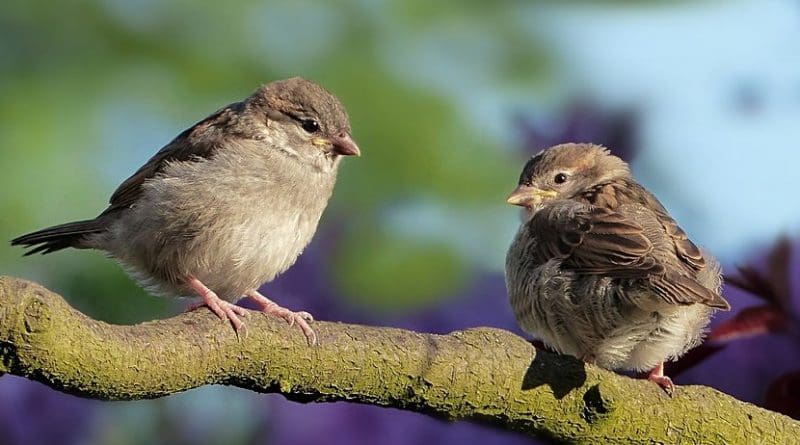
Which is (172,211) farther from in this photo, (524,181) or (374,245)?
(524,181)

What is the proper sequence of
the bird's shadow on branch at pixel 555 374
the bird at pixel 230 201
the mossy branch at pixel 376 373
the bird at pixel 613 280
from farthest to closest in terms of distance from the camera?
the bird at pixel 230 201 < the bird at pixel 613 280 < the bird's shadow on branch at pixel 555 374 < the mossy branch at pixel 376 373

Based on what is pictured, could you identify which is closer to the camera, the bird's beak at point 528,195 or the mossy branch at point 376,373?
the mossy branch at point 376,373

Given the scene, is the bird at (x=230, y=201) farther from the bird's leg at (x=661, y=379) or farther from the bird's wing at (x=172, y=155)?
the bird's leg at (x=661, y=379)

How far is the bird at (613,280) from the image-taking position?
8.98 ft

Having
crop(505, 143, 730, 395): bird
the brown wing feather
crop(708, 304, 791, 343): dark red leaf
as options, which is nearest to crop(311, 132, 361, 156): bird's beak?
crop(505, 143, 730, 395): bird

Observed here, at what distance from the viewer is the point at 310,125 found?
127 inches

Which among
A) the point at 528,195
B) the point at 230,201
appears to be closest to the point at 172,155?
the point at 230,201

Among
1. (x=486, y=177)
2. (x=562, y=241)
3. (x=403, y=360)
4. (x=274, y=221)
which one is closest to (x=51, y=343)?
(x=403, y=360)

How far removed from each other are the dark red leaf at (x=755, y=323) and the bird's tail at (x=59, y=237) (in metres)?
1.66

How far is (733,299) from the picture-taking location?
9.07ft

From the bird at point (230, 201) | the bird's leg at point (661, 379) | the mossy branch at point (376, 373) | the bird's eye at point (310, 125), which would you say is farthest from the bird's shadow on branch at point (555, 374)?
the bird's eye at point (310, 125)

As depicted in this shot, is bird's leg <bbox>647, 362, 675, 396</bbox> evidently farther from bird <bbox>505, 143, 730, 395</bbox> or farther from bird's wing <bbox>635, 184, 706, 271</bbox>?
bird's wing <bbox>635, 184, 706, 271</bbox>

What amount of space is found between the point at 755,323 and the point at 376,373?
2.45ft

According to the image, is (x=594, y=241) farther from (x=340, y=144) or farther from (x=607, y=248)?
(x=340, y=144)
